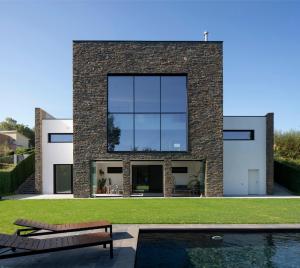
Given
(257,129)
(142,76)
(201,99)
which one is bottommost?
(257,129)

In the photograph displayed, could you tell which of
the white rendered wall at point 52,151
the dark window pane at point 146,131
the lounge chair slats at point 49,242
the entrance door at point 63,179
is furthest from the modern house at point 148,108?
the lounge chair slats at point 49,242

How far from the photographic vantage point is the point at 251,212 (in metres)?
11.9

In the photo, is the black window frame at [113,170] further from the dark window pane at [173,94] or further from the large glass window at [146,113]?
the dark window pane at [173,94]

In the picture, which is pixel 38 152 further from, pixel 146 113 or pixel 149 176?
pixel 149 176

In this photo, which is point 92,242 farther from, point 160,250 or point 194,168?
point 194,168

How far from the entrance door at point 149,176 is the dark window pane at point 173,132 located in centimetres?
500

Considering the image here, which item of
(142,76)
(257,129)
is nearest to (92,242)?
(142,76)

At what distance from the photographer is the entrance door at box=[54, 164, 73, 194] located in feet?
71.1

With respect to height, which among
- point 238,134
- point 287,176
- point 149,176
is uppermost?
point 238,134

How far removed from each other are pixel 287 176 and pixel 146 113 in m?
11.6

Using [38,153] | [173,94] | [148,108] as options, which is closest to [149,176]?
[148,108]

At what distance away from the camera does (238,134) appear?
21359 millimetres

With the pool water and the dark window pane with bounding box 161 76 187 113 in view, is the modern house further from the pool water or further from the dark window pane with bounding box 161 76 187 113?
the pool water

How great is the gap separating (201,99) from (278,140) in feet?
42.8
